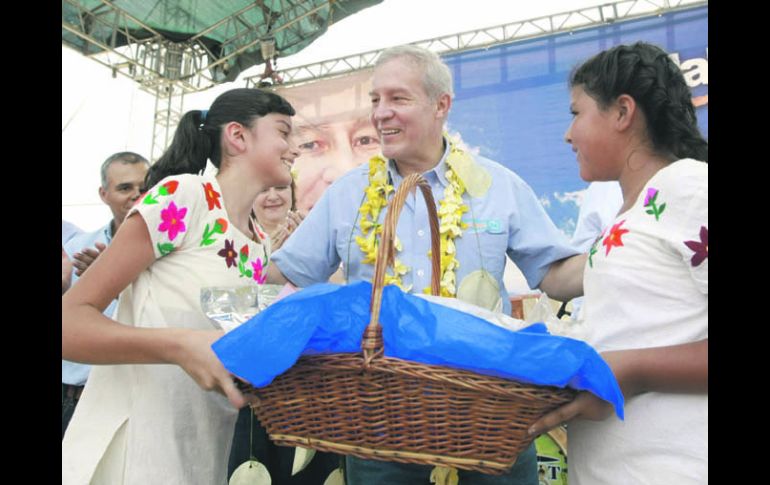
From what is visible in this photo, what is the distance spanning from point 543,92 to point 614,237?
4.10 m

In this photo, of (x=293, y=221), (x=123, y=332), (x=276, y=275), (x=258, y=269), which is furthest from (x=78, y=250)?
(x=123, y=332)

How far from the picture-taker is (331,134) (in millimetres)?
5988

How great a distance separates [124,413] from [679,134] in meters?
Result: 1.38

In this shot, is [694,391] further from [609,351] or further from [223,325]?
[223,325]

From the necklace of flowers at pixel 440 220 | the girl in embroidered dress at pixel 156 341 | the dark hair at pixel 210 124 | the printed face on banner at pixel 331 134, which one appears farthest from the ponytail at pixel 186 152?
the printed face on banner at pixel 331 134

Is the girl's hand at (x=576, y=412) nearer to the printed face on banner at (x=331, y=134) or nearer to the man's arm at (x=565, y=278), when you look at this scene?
the man's arm at (x=565, y=278)

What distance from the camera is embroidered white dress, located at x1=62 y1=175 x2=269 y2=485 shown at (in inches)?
53.5

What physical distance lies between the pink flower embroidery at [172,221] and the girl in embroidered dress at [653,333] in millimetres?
887

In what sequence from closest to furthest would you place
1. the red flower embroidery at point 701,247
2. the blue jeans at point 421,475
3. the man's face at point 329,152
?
the red flower embroidery at point 701,247 < the blue jeans at point 421,475 < the man's face at point 329,152

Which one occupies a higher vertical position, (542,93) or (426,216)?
(542,93)

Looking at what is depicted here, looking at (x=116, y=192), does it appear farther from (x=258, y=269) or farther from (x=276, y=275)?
(x=258, y=269)

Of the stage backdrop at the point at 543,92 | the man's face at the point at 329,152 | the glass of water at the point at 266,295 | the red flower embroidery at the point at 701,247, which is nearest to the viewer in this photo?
the red flower embroidery at the point at 701,247

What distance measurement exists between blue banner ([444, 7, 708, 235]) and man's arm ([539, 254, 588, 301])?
3164 mm

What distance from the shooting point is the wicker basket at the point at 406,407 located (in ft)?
3.22
